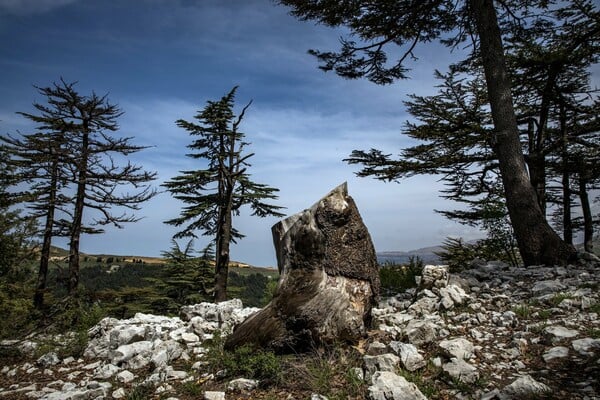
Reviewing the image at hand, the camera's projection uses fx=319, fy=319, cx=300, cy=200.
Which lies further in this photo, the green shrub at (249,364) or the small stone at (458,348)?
the green shrub at (249,364)

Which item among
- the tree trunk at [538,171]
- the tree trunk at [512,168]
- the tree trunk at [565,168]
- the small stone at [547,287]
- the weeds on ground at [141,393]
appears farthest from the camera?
the tree trunk at [565,168]

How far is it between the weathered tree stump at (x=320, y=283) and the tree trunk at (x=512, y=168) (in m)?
4.67

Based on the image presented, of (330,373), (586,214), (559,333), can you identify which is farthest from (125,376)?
(586,214)

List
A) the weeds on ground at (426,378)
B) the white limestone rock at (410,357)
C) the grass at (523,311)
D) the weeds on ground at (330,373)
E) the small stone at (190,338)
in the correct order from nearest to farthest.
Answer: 1. the weeds on ground at (426,378)
2. the weeds on ground at (330,373)
3. the white limestone rock at (410,357)
4. the grass at (523,311)
5. the small stone at (190,338)

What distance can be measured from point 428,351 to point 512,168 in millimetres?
5741

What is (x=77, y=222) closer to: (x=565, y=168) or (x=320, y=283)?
(x=320, y=283)

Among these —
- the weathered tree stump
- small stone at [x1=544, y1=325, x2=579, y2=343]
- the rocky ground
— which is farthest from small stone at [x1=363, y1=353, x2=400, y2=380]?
small stone at [x1=544, y1=325, x2=579, y2=343]

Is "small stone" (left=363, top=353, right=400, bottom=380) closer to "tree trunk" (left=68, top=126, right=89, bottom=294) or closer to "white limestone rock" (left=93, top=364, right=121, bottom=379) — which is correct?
"white limestone rock" (left=93, top=364, right=121, bottom=379)

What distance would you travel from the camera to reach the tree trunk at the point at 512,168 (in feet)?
22.6

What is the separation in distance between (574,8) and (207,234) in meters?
17.2

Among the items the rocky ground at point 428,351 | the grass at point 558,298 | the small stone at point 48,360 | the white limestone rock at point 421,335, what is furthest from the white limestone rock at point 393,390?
the small stone at point 48,360

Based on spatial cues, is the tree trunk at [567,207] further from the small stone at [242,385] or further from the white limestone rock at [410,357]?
the small stone at [242,385]

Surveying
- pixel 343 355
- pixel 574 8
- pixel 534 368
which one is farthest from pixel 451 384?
pixel 574 8

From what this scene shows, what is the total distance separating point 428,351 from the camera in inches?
138
